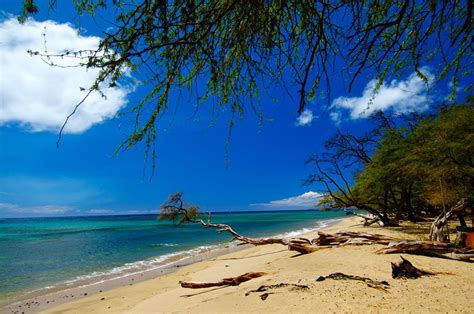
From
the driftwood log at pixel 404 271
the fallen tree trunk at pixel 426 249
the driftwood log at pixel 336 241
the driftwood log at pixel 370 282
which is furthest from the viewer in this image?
the driftwood log at pixel 336 241

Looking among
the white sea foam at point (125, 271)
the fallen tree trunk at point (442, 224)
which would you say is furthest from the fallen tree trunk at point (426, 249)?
the white sea foam at point (125, 271)

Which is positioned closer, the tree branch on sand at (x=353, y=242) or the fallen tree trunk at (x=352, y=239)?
the tree branch on sand at (x=353, y=242)

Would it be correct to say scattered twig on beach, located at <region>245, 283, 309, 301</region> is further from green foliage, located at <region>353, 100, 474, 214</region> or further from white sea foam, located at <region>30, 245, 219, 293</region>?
white sea foam, located at <region>30, 245, 219, 293</region>

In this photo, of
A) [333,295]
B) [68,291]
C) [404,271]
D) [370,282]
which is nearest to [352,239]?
[404,271]

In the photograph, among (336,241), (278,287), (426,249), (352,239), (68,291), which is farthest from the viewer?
(336,241)

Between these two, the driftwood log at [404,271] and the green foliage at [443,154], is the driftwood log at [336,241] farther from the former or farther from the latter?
the driftwood log at [404,271]

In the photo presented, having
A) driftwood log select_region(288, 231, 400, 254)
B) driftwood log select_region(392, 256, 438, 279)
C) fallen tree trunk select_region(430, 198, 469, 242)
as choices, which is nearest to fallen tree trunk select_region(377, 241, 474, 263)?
driftwood log select_region(288, 231, 400, 254)

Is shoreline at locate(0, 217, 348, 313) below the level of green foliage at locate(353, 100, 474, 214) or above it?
below

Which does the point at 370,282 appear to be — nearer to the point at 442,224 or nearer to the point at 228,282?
the point at 228,282

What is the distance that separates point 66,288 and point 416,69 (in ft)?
43.7

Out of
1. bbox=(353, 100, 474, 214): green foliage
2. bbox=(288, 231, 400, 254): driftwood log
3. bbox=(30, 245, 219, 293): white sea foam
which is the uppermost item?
bbox=(353, 100, 474, 214): green foliage

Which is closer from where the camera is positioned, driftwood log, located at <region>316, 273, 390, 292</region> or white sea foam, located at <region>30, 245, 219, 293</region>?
driftwood log, located at <region>316, 273, 390, 292</region>

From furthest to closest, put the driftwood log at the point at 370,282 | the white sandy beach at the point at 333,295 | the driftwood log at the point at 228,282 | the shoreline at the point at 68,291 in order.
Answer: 1. the shoreline at the point at 68,291
2. the driftwood log at the point at 228,282
3. the driftwood log at the point at 370,282
4. the white sandy beach at the point at 333,295

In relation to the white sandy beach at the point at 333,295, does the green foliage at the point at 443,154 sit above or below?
above
